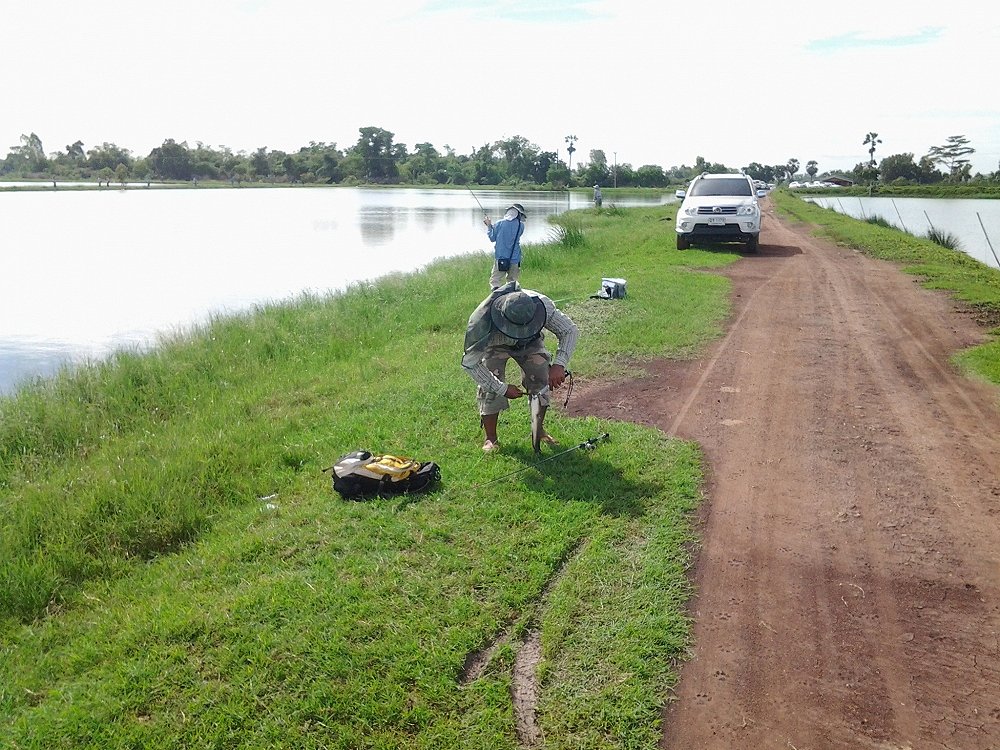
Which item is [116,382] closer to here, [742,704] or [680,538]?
[680,538]

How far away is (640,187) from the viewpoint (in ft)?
344

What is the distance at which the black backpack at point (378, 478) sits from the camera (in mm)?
5289

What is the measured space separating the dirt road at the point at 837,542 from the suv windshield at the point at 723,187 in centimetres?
948

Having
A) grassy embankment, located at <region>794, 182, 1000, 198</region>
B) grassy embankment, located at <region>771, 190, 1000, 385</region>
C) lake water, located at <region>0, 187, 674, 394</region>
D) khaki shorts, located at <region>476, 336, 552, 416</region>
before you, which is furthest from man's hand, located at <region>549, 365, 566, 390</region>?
grassy embankment, located at <region>794, 182, 1000, 198</region>

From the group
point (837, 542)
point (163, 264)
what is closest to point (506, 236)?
point (837, 542)

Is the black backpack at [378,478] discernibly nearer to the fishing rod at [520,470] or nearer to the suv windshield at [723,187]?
the fishing rod at [520,470]

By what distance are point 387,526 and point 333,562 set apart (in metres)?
0.48

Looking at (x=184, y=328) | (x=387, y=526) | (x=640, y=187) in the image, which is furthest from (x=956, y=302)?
(x=640, y=187)

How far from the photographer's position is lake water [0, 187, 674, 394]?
50.6 feet

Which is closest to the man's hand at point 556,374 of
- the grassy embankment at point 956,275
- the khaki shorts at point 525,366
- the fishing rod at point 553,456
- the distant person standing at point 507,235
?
the khaki shorts at point 525,366

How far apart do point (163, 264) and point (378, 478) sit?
2178cm

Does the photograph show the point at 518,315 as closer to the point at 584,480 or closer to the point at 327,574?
the point at 584,480

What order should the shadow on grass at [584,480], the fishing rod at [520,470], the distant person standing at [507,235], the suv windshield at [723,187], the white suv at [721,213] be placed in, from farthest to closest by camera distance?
the suv windshield at [723,187], the white suv at [721,213], the distant person standing at [507,235], the fishing rod at [520,470], the shadow on grass at [584,480]

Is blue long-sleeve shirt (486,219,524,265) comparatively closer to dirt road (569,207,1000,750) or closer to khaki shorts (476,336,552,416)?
dirt road (569,207,1000,750)
